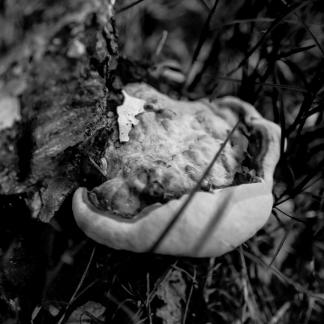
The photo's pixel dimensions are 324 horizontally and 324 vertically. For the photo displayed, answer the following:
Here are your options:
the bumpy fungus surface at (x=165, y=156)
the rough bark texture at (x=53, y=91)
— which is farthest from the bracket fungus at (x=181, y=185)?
the rough bark texture at (x=53, y=91)

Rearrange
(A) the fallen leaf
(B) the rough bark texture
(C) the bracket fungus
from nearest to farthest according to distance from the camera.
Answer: (B) the rough bark texture
(C) the bracket fungus
(A) the fallen leaf

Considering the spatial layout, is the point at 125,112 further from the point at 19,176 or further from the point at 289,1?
the point at 289,1

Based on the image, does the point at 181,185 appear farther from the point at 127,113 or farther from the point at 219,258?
the point at 219,258

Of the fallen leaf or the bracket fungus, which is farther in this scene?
the fallen leaf

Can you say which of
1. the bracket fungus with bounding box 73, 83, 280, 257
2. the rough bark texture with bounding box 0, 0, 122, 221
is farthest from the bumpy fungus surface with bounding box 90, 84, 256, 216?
the rough bark texture with bounding box 0, 0, 122, 221

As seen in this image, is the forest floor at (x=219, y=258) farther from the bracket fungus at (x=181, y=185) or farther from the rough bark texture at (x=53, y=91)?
the bracket fungus at (x=181, y=185)

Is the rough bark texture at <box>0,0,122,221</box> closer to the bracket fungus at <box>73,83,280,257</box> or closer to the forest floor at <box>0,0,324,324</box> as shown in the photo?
the forest floor at <box>0,0,324,324</box>
